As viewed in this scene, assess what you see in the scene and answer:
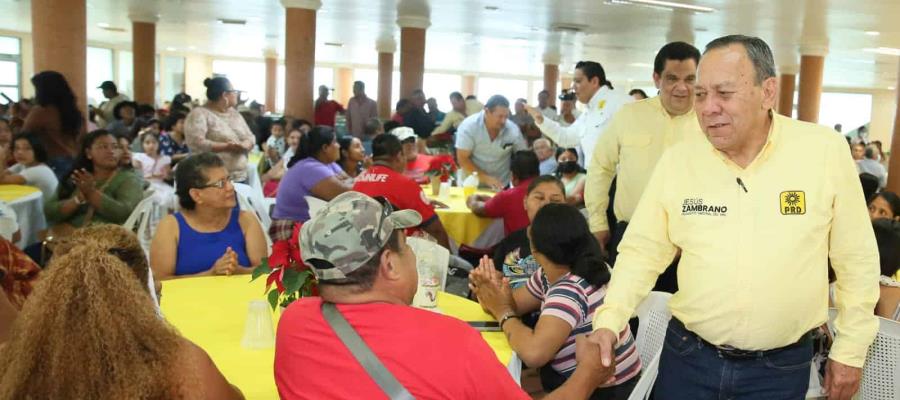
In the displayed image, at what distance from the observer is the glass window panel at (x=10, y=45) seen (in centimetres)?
2525

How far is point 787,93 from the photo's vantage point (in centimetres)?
2102

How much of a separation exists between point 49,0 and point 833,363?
340 inches

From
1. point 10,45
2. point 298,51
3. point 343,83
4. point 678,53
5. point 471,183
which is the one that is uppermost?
point 10,45

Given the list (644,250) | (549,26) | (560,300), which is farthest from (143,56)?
(644,250)

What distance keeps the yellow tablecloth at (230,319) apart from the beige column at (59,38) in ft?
20.0

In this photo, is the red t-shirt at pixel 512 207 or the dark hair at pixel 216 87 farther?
the dark hair at pixel 216 87

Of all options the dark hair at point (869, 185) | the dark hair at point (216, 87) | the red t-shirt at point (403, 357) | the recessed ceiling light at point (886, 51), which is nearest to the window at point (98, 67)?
the dark hair at point (216, 87)

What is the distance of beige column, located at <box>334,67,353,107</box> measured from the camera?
35188 millimetres

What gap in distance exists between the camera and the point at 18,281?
275cm

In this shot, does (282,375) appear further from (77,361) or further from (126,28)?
(126,28)

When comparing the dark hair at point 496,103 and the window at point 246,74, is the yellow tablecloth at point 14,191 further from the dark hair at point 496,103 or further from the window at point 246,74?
the window at point 246,74

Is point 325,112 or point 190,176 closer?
point 190,176

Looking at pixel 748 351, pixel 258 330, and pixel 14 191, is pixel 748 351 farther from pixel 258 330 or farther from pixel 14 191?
pixel 14 191

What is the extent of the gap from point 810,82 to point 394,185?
1430cm
